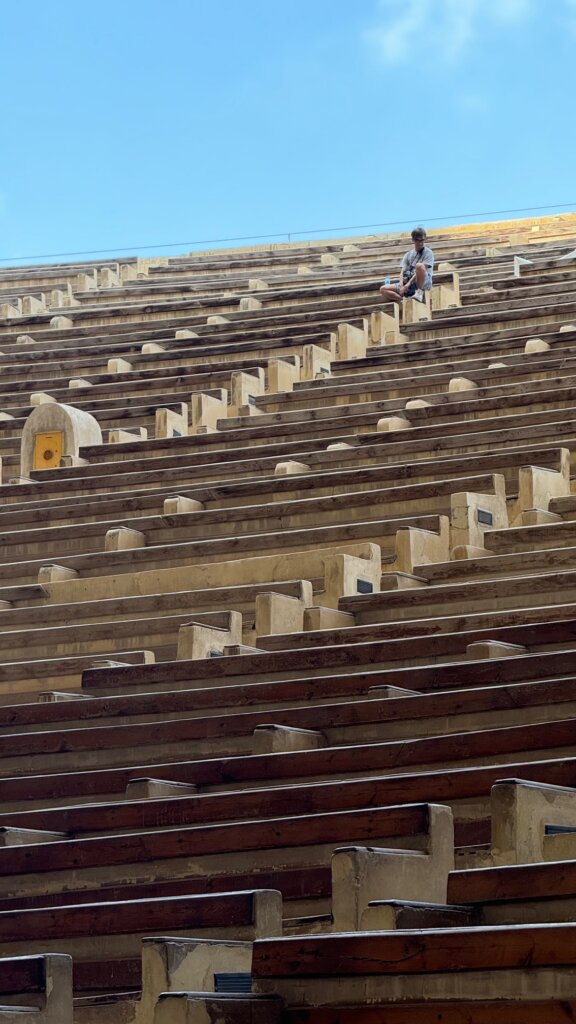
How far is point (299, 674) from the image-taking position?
1052cm

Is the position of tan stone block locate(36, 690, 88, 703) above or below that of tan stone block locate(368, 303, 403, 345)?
below

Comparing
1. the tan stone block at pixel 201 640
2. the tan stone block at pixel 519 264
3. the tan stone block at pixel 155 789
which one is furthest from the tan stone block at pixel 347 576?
the tan stone block at pixel 519 264

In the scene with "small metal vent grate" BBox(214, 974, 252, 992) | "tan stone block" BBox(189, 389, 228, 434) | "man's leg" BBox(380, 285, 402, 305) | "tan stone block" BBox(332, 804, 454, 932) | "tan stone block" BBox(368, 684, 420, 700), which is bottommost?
"small metal vent grate" BBox(214, 974, 252, 992)

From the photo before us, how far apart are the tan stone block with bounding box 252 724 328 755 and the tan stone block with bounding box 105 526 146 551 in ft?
18.3

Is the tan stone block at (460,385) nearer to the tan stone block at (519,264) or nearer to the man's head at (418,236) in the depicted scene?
the man's head at (418,236)

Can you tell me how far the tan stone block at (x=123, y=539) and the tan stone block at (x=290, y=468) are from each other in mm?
1378

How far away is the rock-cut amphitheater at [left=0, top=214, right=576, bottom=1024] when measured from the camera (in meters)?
6.23

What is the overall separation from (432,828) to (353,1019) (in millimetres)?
1208

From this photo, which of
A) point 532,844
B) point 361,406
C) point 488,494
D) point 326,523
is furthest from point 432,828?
point 361,406

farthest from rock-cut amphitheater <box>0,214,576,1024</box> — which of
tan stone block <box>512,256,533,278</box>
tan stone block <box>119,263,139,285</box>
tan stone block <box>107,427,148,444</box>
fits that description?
tan stone block <box>119,263,139,285</box>

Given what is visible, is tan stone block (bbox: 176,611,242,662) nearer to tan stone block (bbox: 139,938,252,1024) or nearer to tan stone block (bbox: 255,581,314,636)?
tan stone block (bbox: 255,581,314,636)

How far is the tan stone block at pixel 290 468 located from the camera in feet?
50.3

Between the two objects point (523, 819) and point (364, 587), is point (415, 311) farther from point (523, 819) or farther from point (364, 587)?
point (523, 819)

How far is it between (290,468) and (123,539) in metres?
1.61
